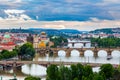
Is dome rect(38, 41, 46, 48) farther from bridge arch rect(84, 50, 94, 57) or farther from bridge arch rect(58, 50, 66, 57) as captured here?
bridge arch rect(84, 50, 94, 57)

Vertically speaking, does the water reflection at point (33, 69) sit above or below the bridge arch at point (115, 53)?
above

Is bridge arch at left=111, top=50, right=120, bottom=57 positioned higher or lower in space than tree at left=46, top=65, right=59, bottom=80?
lower

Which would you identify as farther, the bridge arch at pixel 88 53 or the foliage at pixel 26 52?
the bridge arch at pixel 88 53

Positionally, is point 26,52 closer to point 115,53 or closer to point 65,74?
point 115,53

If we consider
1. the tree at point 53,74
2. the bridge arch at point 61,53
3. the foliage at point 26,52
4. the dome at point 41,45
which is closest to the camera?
the tree at point 53,74

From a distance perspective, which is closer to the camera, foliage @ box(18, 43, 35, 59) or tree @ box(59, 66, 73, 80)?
tree @ box(59, 66, 73, 80)

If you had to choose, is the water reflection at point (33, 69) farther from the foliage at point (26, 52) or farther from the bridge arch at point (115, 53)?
the bridge arch at point (115, 53)

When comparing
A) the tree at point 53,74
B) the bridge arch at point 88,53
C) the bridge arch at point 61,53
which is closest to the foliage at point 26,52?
the bridge arch at point 61,53

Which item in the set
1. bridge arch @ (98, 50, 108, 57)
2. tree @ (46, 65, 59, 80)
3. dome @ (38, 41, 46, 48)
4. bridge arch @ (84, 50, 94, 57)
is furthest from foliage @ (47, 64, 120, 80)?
dome @ (38, 41, 46, 48)

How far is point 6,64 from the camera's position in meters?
32.6

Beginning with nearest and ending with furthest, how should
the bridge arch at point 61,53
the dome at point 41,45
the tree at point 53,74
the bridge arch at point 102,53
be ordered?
the tree at point 53,74, the bridge arch at point 61,53, the bridge arch at point 102,53, the dome at point 41,45

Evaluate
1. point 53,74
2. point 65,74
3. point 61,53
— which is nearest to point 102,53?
point 61,53

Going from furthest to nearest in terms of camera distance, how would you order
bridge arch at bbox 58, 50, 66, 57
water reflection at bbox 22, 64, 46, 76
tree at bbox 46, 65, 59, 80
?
bridge arch at bbox 58, 50, 66, 57, water reflection at bbox 22, 64, 46, 76, tree at bbox 46, 65, 59, 80

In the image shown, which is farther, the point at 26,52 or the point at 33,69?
the point at 26,52
